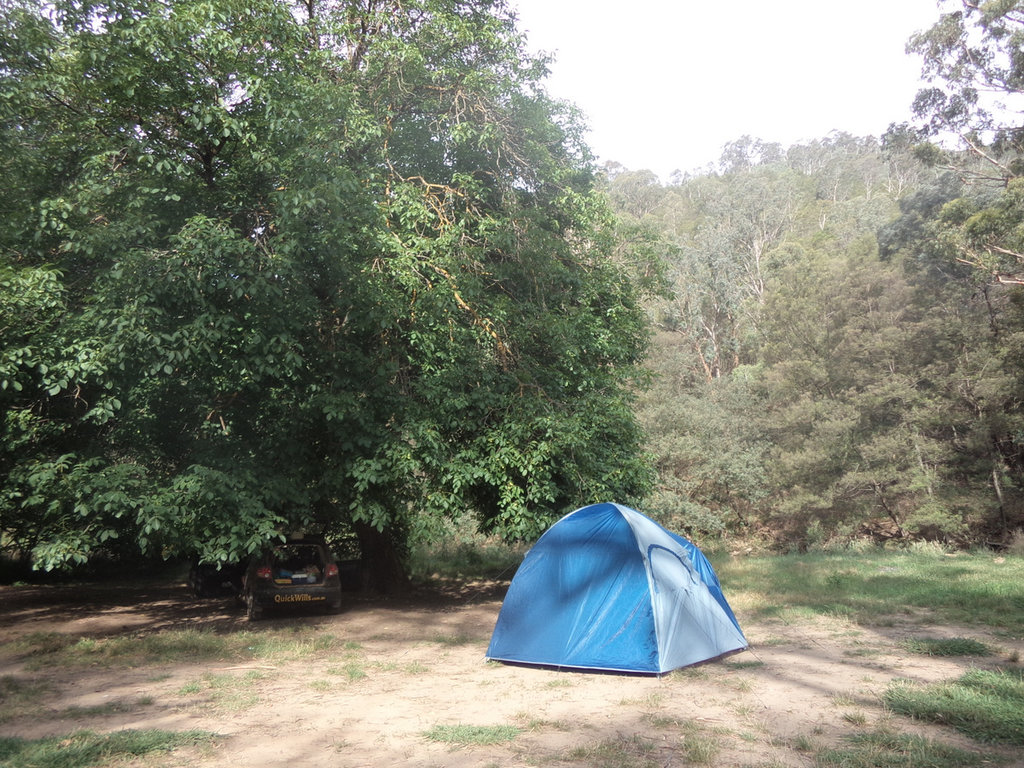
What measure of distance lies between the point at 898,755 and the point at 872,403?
2786cm

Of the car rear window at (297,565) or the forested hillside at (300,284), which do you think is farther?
the car rear window at (297,565)

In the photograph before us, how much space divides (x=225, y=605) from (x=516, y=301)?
24.9 ft

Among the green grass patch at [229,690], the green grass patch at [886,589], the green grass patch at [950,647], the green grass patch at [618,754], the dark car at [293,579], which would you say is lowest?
the green grass patch at [886,589]

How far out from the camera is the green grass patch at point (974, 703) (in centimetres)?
547

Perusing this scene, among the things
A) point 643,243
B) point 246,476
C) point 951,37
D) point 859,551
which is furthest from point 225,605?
point 951,37

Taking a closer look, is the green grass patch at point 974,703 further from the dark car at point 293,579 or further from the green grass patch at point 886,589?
the dark car at point 293,579

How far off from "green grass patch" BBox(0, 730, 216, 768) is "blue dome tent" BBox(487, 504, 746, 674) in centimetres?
354

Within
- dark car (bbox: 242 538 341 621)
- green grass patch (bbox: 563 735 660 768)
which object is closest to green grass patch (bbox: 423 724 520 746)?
green grass patch (bbox: 563 735 660 768)

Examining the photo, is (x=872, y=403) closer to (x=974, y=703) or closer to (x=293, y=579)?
(x=293, y=579)

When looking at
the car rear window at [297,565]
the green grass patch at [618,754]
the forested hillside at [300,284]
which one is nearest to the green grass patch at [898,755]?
the green grass patch at [618,754]

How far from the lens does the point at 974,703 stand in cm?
602

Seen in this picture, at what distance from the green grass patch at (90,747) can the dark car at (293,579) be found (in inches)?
228

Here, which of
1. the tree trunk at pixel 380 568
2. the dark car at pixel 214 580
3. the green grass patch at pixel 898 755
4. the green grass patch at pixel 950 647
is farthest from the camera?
the tree trunk at pixel 380 568

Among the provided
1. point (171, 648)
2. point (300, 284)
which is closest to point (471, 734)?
point (171, 648)
